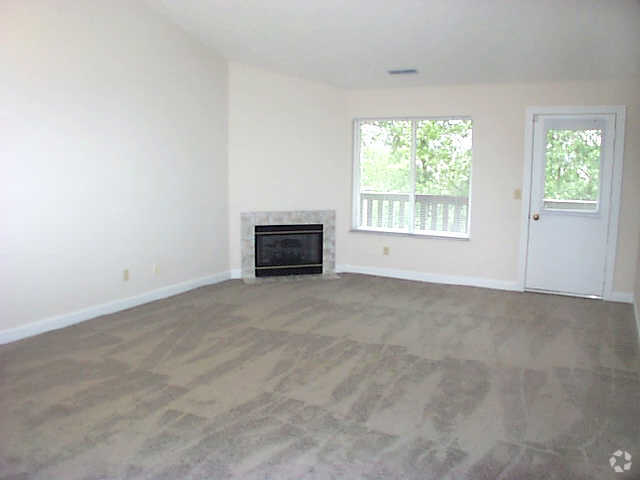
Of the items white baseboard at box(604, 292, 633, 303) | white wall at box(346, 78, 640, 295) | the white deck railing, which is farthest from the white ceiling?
white baseboard at box(604, 292, 633, 303)

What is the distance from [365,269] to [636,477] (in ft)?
15.4

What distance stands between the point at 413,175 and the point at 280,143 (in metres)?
1.66

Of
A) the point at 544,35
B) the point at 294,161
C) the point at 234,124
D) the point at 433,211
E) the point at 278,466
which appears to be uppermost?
the point at 544,35

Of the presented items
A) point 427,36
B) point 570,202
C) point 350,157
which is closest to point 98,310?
point 350,157

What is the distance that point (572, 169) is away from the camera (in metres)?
5.91

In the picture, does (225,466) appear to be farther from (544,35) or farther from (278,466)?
(544,35)

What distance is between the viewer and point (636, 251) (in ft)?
18.5

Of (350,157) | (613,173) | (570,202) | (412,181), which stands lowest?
(570,202)

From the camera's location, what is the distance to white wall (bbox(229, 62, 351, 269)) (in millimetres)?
6590

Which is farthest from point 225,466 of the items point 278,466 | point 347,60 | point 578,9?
point 347,60

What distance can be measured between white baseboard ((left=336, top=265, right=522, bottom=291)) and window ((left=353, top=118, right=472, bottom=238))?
1.65ft

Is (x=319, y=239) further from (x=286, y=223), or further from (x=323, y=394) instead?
(x=323, y=394)

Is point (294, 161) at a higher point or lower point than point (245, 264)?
higher

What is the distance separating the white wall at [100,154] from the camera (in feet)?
13.6
